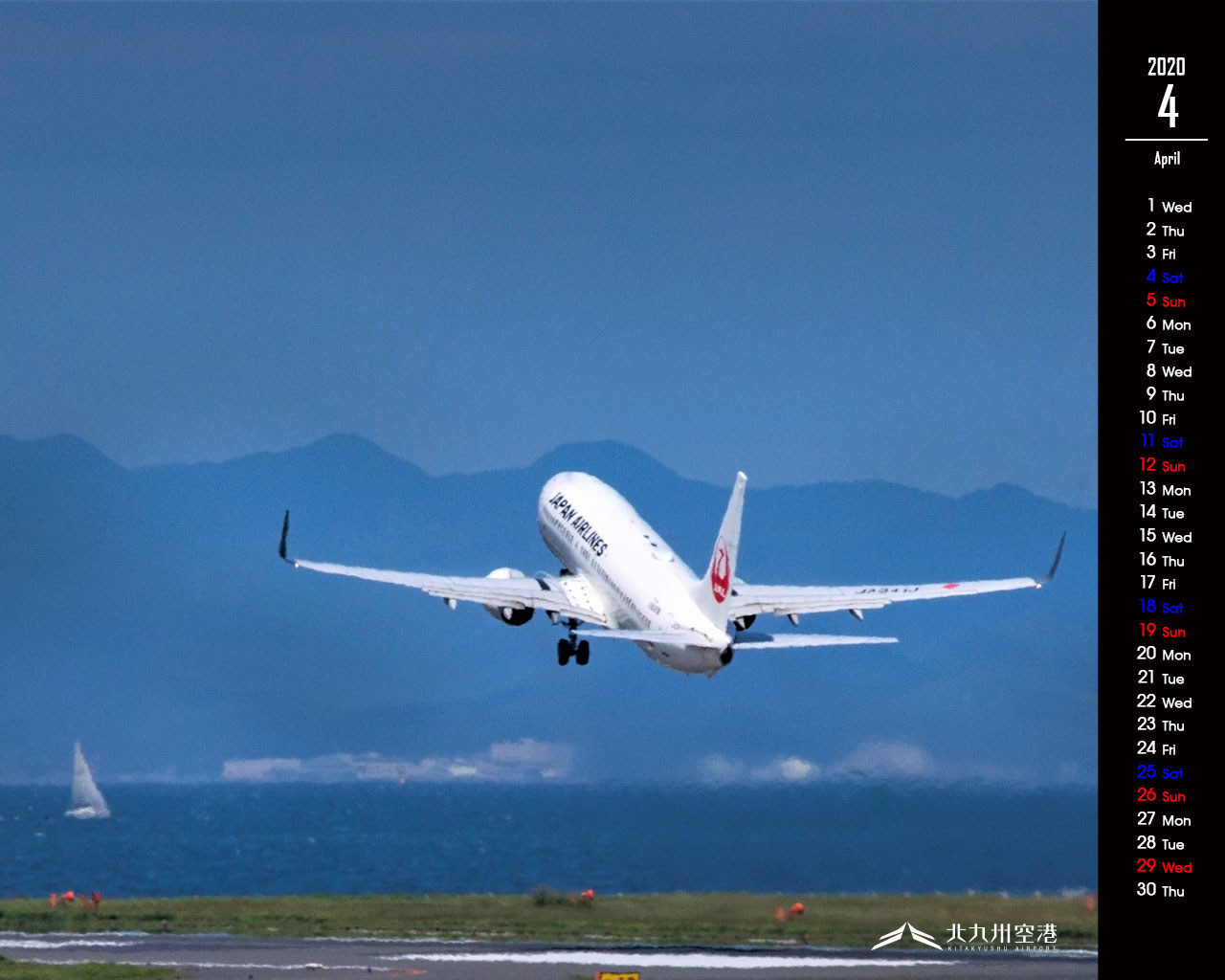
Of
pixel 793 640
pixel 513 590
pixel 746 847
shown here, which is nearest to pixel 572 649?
pixel 513 590

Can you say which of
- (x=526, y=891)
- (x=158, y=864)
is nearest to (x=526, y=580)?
(x=526, y=891)

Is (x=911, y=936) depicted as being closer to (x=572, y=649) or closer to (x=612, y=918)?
(x=612, y=918)

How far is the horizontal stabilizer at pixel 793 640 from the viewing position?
71812mm

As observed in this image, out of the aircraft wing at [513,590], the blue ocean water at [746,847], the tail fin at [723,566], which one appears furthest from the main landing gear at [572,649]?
the tail fin at [723,566]

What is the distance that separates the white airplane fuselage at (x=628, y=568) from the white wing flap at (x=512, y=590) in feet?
2.83

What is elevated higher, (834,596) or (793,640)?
(834,596)

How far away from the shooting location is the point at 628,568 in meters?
87.3

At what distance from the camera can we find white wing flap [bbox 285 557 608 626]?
300 ft

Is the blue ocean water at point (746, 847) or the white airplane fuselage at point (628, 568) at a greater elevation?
the white airplane fuselage at point (628, 568)

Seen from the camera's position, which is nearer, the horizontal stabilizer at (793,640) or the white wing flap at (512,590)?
the horizontal stabilizer at (793,640)

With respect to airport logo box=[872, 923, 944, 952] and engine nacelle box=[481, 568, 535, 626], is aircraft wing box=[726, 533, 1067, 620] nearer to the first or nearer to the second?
engine nacelle box=[481, 568, 535, 626]

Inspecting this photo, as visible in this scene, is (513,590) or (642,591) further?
(513,590)

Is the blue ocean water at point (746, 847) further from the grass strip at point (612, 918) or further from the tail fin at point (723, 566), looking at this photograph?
the tail fin at point (723, 566)

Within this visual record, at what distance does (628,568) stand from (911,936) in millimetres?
21165
